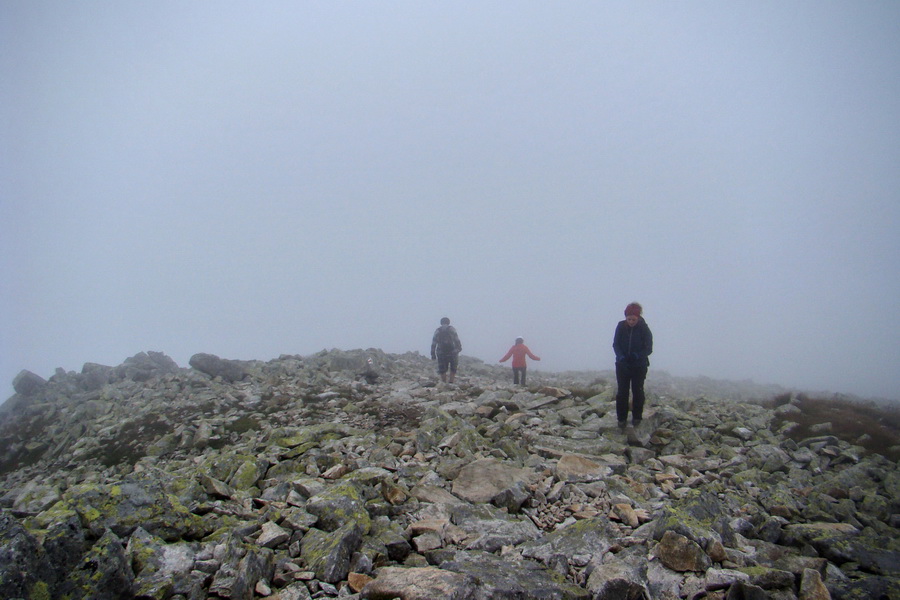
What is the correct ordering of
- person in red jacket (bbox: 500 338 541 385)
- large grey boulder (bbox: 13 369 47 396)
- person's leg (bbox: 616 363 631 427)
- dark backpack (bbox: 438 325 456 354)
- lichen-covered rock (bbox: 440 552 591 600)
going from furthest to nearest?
large grey boulder (bbox: 13 369 47 396) < person in red jacket (bbox: 500 338 541 385) < dark backpack (bbox: 438 325 456 354) < person's leg (bbox: 616 363 631 427) < lichen-covered rock (bbox: 440 552 591 600)

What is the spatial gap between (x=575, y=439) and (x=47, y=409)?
2499 centimetres

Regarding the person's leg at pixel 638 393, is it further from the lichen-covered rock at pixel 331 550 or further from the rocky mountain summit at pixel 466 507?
the lichen-covered rock at pixel 331 550

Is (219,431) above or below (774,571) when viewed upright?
A: below

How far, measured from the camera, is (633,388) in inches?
459

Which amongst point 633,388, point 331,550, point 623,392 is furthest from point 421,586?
point 633,388

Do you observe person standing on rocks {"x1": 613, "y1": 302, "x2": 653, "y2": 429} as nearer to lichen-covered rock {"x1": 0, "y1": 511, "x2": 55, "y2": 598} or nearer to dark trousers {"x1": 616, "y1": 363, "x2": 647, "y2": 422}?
dark trousers {"x1": 616, "y1": 363, "x2": 647, "y2": 422}

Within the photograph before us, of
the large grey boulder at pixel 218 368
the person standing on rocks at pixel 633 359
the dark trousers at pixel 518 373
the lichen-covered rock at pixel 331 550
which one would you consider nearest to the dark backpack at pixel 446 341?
the dark trousers at pixel 518 373

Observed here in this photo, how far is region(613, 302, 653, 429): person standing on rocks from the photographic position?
11484 mm

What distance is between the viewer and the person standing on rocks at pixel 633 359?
11.5m

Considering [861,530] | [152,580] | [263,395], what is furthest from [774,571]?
[263,395]

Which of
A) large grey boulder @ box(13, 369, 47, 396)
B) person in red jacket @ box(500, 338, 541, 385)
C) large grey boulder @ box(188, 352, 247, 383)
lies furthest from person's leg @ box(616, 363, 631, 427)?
large grey boulder @ box(13, 369, 47, 396)

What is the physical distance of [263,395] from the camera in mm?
17250

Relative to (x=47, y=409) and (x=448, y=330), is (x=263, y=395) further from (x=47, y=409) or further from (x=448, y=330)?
(x=47, y=409)

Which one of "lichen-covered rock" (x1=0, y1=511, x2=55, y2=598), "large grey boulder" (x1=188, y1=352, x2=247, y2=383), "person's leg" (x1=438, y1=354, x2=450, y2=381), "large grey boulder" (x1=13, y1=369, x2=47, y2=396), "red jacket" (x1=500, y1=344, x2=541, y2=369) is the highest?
"red jacket" (x1=500, y1=344, x2=541, y2=369)
